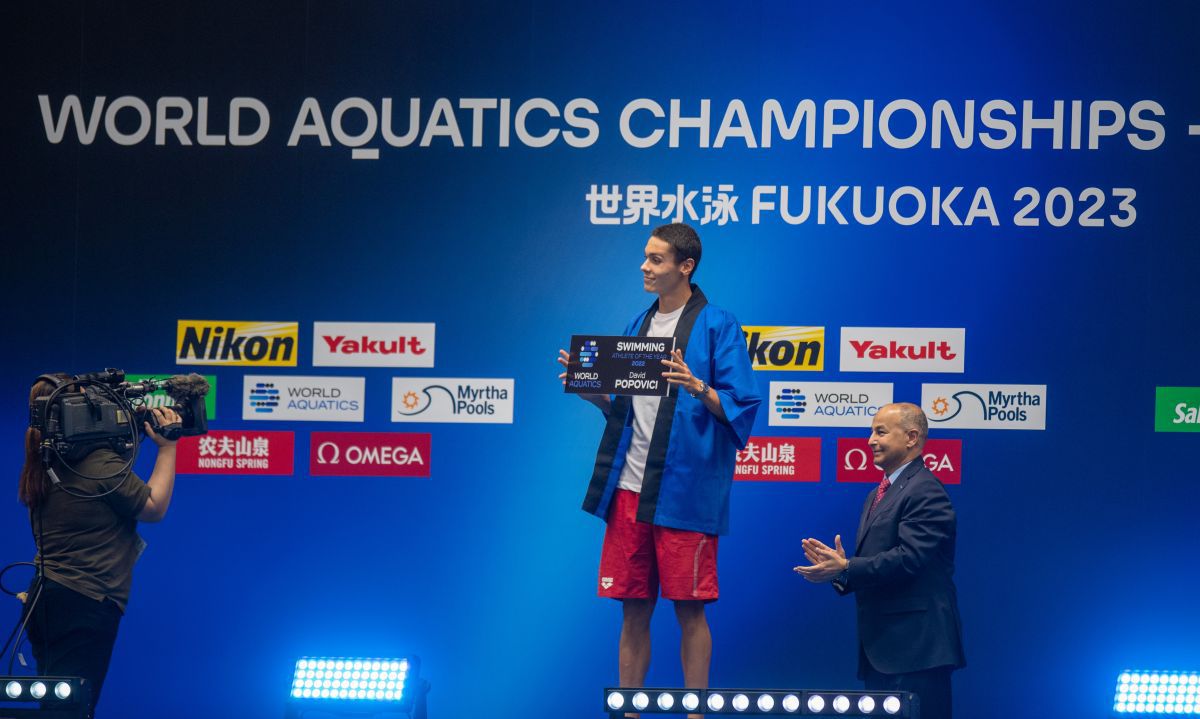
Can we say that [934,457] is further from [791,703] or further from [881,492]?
[791,703]

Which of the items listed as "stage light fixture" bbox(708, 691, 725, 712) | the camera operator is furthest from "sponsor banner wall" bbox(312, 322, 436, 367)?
"stage light fixture" bbox(708, 691, 725, 712)

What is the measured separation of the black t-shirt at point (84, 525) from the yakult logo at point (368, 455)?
1.37 metres

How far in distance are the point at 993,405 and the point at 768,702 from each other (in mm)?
2112

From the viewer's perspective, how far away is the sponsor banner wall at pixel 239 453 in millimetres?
5176

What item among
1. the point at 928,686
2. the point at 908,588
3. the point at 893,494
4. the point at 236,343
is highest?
the point at 236,343

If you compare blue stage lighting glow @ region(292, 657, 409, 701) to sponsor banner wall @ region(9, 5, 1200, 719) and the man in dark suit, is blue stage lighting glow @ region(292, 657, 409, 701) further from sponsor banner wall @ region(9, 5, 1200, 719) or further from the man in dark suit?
the man in dark suit

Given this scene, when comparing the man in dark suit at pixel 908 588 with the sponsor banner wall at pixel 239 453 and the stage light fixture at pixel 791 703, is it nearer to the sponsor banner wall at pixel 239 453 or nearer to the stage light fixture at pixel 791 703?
the stage light fixture at pixel 791 703

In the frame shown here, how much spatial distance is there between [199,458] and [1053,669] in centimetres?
351

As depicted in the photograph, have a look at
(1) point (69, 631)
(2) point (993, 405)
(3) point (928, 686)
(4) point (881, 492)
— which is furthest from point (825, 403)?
(1) point (69, 631)

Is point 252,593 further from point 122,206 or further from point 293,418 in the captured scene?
point 122,206

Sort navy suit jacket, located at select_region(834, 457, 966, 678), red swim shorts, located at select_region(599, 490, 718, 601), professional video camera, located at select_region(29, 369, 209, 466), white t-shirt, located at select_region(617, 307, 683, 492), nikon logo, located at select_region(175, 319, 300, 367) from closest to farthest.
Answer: professional video camera, located at select_region(29, 369, 209, 466) → navy suit jacket, located at select_region(834, 457, 966, 678) → red swim shorts, located at select_region(599, 490, 718, 601) → white t-shirt, located at select_region(617, 307, 683, 492) → nikon logo, located at select_region(175, 319, 300, 367)

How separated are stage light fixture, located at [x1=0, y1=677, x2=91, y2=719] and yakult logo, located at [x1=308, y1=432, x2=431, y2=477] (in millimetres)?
1884

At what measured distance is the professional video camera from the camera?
3.69 m

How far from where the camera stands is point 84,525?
3773 millimetres
